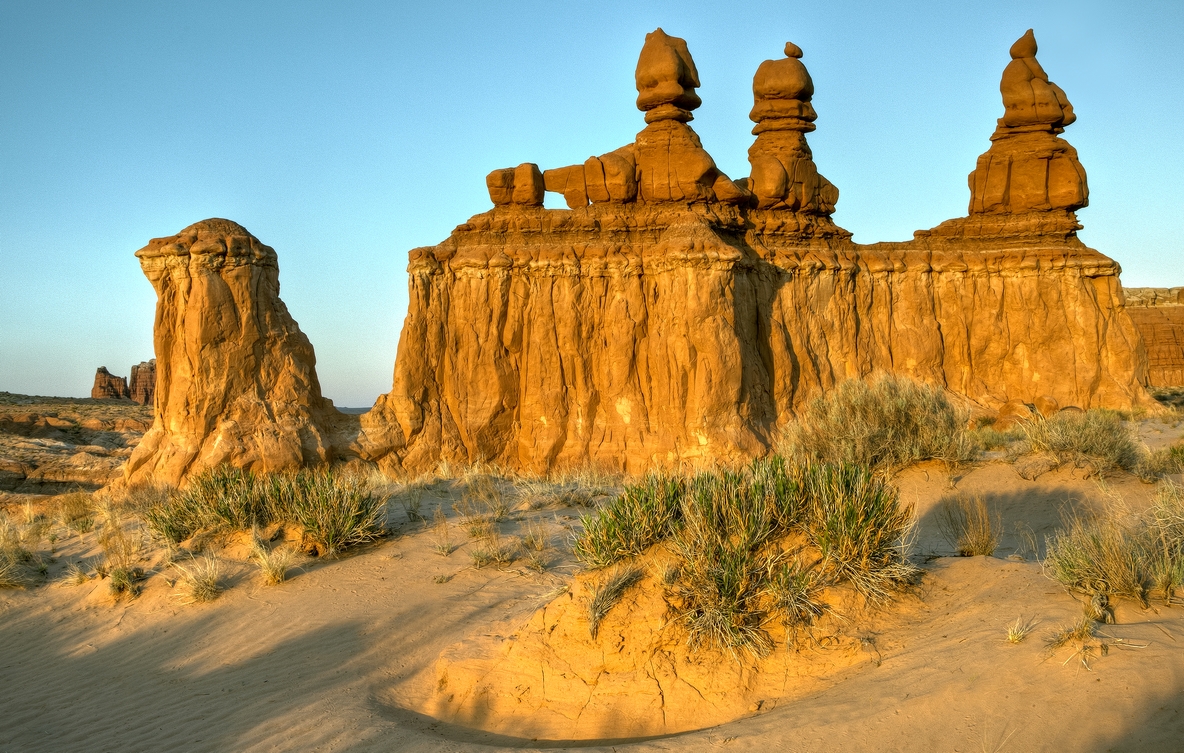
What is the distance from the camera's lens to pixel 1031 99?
77.9ft

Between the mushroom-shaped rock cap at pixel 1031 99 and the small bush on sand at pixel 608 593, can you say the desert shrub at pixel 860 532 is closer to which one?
the small bush on sand at pixel 608 593

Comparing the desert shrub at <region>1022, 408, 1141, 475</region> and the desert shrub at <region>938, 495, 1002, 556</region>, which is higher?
the desert shrub at <region>1022, 408, 1141, 475</region>

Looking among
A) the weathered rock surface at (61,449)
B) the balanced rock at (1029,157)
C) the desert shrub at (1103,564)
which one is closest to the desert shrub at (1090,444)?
the desert shrub at (1103,564)

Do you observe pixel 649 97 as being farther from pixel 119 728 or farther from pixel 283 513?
pixel 119 728

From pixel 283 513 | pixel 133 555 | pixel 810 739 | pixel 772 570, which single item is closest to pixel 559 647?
pixel 772 570

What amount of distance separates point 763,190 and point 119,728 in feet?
61.0

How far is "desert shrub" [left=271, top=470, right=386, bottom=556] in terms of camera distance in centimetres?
1055

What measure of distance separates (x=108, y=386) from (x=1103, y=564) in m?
86.1

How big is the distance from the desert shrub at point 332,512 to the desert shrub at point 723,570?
16.6 feet

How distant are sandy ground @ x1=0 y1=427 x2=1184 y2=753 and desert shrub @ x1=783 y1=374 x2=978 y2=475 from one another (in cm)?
37

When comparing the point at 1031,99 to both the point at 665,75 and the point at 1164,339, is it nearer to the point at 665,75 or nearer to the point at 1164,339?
the point at 665,75

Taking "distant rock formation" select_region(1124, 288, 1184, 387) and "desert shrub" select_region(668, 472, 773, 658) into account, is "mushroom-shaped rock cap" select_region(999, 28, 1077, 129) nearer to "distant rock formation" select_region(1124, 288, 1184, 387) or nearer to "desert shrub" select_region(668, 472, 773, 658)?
"distant rock formation" select_region(1124, 288, 1184, 387)

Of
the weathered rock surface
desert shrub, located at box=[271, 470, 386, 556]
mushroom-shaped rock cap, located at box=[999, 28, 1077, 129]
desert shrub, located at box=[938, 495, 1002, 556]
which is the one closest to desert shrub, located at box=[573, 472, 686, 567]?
desert shrub, located at box=[938, 495, 1002, 556]

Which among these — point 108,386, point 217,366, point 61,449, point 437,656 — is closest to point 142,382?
point 108,386
